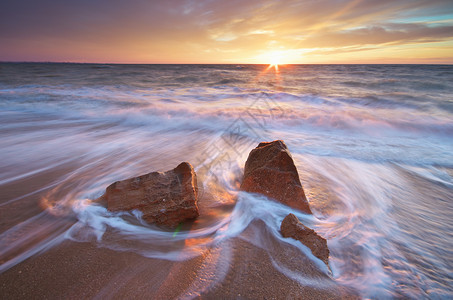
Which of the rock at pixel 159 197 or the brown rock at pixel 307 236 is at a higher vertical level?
the rock at pixel 159 197

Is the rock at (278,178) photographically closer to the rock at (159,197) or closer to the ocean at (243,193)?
the ocean at (243,193)

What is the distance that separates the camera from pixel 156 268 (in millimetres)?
1692

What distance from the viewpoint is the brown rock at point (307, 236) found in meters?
1.77

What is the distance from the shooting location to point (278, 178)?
247 centimetres

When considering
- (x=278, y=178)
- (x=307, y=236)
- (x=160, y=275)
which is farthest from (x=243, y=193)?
(x=160, y=275)

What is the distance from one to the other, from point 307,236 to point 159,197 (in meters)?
1.47

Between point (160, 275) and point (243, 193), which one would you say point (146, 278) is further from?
point (243, 193)

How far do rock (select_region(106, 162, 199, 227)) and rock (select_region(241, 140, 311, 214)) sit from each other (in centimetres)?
81

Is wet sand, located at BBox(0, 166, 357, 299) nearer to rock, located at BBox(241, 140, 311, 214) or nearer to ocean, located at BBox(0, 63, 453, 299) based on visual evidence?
ocean, located at BBox(0, 63, 453, 299)

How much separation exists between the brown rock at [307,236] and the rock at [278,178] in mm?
471

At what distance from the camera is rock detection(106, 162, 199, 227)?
2109mm

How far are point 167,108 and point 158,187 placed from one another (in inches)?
262

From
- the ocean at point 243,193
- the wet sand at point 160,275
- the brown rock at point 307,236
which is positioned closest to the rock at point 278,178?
the ocean at point 243,193

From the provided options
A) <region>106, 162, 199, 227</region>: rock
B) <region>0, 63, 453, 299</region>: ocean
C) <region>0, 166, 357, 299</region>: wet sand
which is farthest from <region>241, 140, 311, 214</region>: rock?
<region>106, 162, 199, 227</region>: rock
